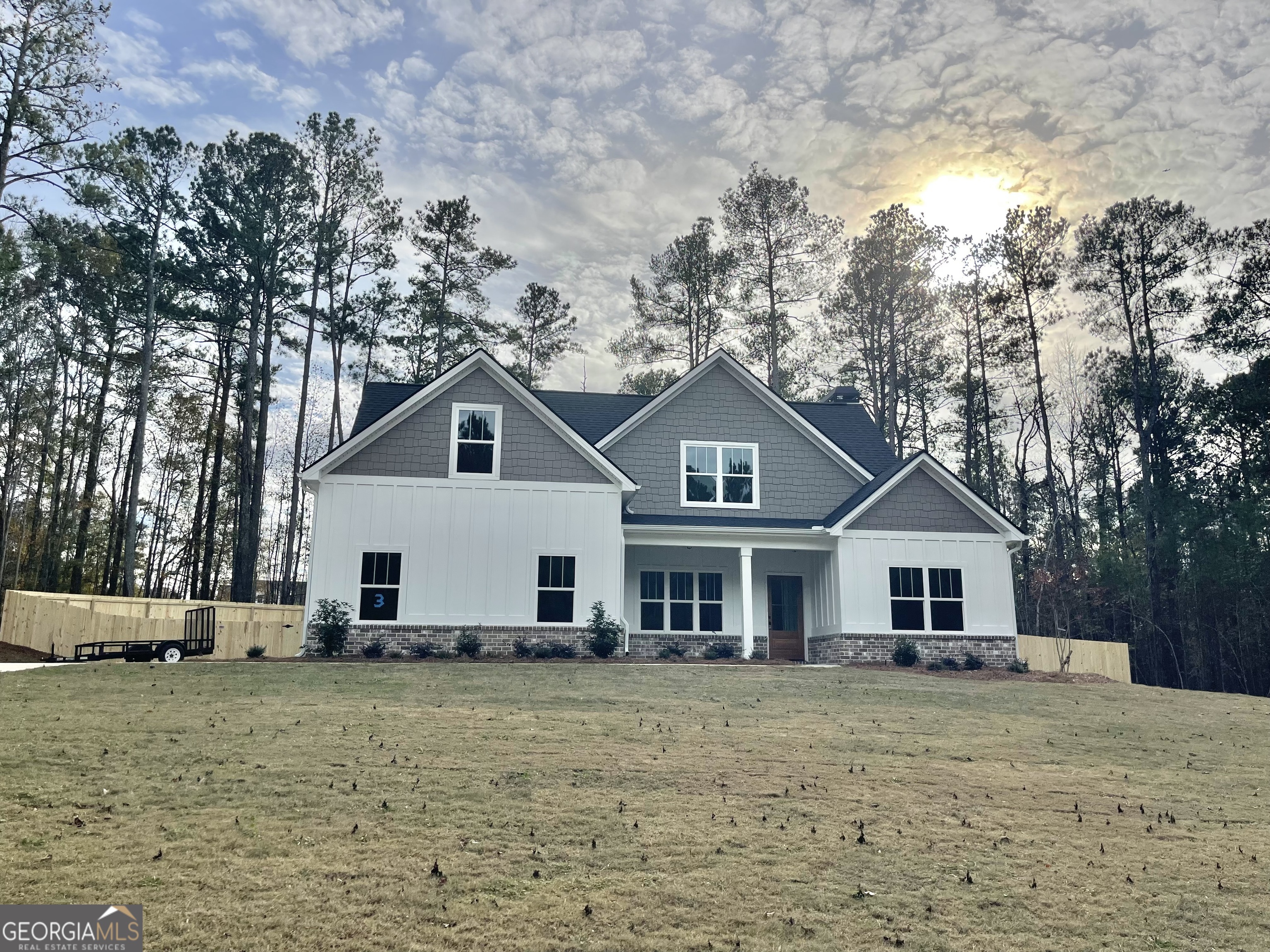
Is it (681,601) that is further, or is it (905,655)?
(681,601)

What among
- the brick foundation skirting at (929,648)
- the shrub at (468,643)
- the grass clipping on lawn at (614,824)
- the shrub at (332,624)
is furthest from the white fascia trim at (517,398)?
the grass clipping on lawn at (614,824)

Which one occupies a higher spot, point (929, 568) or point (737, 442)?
point (737, 442)

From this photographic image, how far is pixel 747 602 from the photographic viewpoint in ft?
67.4

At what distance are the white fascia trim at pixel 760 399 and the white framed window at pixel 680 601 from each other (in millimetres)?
3960

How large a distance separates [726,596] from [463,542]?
7.09 metres

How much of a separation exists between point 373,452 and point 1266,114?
22.4 m

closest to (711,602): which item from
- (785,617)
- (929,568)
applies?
(785,617)

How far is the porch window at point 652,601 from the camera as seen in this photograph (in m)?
22.0

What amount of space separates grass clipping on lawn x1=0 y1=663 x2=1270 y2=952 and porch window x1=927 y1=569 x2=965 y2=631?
823 centimetres

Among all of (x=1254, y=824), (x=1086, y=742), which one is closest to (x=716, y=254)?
(x=1086, y=742)

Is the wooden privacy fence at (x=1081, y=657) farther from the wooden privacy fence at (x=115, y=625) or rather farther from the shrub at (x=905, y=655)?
the wooden privacy fence at (x=115, y=625)

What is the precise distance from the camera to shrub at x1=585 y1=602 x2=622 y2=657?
747 inches

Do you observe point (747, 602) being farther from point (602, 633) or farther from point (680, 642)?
point (602, 633)

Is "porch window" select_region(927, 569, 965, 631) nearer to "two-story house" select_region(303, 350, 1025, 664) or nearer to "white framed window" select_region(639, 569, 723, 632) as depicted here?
"two-story house" select_region(303, 350, 1025, 664)
